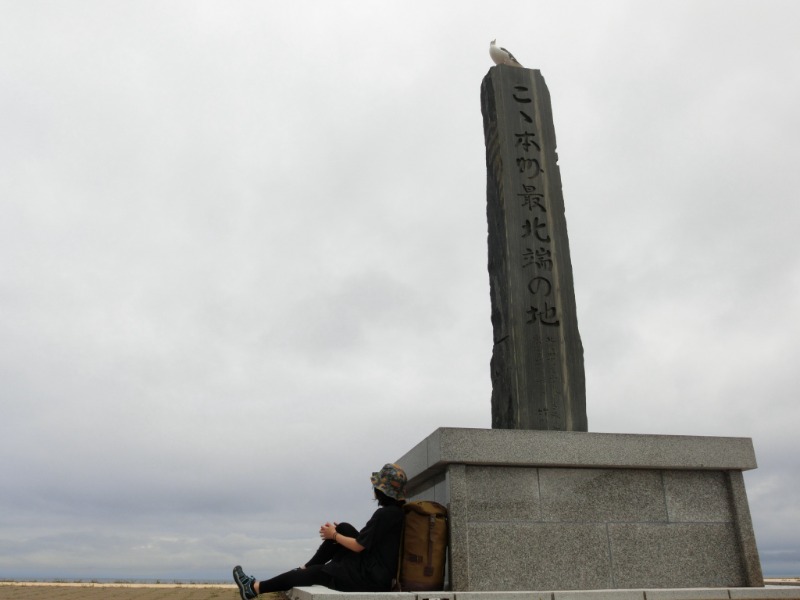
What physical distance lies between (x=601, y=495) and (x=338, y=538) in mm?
2613

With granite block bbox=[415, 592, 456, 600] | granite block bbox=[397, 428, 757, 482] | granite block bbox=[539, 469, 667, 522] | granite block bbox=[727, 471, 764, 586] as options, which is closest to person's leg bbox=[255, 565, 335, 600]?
granite block bbox=[415, 592, 456, 600]

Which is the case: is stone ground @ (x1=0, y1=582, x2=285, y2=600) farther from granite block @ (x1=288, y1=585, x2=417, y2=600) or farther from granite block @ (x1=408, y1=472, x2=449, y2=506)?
granite block @ (x1=288, y1=585, x2=417, y2=600)

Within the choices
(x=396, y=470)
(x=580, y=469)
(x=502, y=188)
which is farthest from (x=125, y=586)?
(x=502, y=188)

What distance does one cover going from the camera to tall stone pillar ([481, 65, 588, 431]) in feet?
24.4

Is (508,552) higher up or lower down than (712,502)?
lower down

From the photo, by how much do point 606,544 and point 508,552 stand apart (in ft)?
3.34

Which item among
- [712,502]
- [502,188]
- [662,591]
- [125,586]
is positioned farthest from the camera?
[125,586]

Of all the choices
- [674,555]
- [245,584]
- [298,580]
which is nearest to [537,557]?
[674,555]

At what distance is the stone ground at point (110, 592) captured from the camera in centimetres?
772

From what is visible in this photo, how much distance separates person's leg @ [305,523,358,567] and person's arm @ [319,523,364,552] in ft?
0.81

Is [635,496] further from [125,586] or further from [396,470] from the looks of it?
[125,586]

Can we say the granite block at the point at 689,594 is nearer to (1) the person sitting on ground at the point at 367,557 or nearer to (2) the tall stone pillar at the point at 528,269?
(2) the tall stone pillar at the point at 528,269

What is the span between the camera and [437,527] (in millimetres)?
5613

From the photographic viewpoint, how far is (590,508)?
614cm
